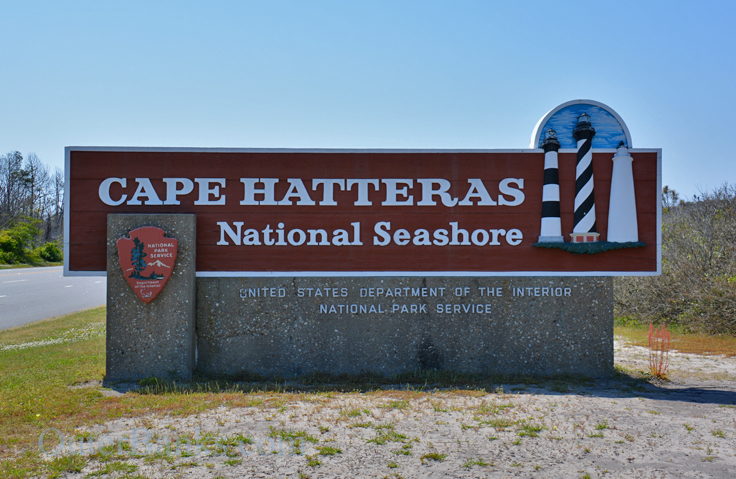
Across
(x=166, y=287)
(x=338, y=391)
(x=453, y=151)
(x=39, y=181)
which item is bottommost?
(x=338, y=391)

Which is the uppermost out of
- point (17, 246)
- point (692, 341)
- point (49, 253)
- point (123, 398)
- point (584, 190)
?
point (584, 190)

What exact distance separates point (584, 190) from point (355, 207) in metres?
3.61

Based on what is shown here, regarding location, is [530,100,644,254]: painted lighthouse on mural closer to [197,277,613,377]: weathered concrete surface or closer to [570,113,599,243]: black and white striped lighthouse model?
[570,113,599,243]: black and white striped lighthouse model

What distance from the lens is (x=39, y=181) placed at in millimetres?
73250

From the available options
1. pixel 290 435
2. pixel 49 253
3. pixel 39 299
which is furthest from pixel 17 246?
pixel 290 435

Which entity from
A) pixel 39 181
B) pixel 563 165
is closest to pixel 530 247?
pixel 563 165

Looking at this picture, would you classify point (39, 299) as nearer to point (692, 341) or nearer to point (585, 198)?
point (585, 198)

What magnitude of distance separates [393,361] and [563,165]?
4.12 metres

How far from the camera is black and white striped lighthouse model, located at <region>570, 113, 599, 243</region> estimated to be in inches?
366

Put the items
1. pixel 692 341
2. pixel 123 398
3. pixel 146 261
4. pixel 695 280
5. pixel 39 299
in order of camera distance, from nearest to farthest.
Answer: pixel 123 398 → pixel 146 261 → pixel 692 341 → pixel 695 280 → pixel 39 299

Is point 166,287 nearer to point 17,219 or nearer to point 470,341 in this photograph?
point 470,341

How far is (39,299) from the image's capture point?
21.5 metres

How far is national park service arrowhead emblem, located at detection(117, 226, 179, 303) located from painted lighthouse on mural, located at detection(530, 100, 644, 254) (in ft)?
18.7

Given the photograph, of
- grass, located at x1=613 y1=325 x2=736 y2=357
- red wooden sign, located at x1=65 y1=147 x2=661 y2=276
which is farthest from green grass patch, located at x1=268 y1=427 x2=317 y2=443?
grass, located at x1=613 y1=325 x2=736 y2=357
